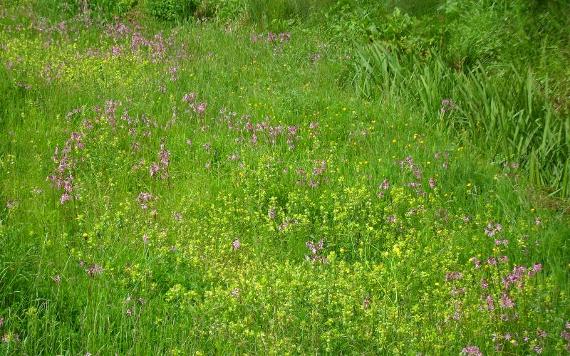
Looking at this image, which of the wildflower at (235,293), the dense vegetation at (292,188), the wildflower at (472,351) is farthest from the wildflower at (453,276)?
the wildflower at (235,293)

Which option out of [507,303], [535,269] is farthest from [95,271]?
[535,269]

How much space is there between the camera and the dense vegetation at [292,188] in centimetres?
349

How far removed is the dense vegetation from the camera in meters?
3.49

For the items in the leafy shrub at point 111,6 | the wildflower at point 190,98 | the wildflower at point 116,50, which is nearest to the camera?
the wildflower at point 190,98

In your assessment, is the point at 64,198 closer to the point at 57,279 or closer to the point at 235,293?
the point at 57,279

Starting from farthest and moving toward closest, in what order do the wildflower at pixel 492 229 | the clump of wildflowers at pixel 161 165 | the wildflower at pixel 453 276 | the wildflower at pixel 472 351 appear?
the clump of wildflowers at pixel 161 165, the wildflower at pixel 492 229, the wildflower at pixel 453 276, the wildflower at pixel 472 351

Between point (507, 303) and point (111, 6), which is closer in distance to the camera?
point (507, 303)

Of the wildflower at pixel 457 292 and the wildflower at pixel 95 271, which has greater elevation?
the wildflower at pixel 95 271

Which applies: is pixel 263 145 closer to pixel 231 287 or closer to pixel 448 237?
pixel 448 237

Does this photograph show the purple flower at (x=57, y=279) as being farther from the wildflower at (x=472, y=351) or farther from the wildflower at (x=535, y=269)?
the wildflower at (x=535, y=269)

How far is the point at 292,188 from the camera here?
5277 millimetres

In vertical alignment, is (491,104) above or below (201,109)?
above

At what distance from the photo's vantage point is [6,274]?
Result: 3619 millimetres

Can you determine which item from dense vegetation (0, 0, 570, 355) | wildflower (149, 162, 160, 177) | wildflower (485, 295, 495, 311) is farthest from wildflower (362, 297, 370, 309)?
wildflower (149, 162, 160, 177)
